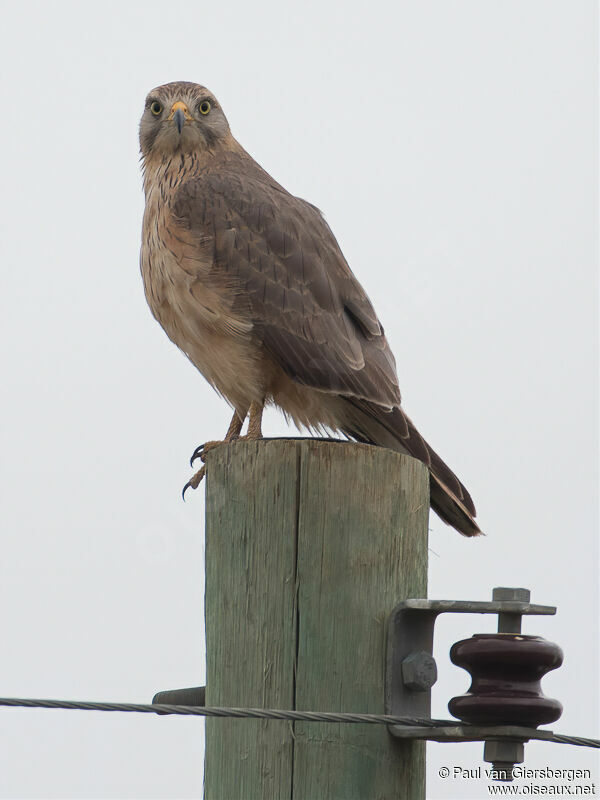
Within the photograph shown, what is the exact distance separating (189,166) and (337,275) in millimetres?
987

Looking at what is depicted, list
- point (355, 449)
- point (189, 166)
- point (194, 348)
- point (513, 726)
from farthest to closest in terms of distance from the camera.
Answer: point (189, 166) < point (194, 348) < point (355, 449) < point (513, 726)

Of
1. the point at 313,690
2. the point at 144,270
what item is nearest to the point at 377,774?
the point at 313,690

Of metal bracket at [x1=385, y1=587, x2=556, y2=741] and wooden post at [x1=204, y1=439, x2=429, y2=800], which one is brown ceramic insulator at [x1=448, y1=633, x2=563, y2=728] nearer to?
metal bracket at [x1=385, y1=587, x2=556, y2=741]

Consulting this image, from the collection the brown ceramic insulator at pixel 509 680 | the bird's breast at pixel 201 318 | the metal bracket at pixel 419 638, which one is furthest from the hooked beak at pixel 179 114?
the brown ceramic insulator at pixel 509 680

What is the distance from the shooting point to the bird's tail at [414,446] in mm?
4410

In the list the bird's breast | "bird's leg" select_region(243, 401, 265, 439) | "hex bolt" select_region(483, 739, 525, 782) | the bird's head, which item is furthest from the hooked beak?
"hex bolt" select_region(483, 739, 525, 782)

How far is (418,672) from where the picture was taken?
9.60 feet

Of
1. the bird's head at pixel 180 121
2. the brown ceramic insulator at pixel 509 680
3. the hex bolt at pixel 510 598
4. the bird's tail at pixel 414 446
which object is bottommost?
the brown ceramic insulator at pixel 509 680

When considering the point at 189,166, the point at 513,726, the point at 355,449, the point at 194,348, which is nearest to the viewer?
the point at 513,726

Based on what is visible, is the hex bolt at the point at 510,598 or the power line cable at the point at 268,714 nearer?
the power line cable at the point at 268,714

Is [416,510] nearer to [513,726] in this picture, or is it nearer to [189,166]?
[513,726]

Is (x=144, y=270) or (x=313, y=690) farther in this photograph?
(x=144, y=270)

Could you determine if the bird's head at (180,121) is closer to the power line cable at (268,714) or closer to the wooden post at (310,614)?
the wooden post at (310,614)

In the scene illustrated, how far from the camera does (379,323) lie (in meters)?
5.05
